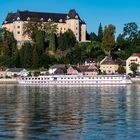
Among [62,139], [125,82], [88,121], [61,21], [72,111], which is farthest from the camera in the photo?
[61,21]

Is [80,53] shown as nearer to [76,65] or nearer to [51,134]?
[76,65]

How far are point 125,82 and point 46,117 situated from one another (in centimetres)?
5175

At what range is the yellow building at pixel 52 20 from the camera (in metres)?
118

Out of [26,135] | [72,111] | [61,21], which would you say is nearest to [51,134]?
[26,135]

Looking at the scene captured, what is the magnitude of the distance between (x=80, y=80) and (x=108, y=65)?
24.0 meters

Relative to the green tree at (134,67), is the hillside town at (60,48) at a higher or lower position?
higher

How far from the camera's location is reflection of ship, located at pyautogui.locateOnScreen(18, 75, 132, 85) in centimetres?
7911

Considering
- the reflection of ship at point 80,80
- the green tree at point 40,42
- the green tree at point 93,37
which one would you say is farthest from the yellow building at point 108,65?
the reflection of ship at point 80,80

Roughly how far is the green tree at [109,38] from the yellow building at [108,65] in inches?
124

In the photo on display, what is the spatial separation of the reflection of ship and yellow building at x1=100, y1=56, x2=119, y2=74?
2156cm

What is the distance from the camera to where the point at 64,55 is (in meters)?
110

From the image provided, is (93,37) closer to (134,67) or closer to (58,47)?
(58,47)

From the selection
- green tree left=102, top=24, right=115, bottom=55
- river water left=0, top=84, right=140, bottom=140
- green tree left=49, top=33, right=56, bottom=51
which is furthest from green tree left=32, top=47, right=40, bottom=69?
river water left=0, top=84, right=140, bottom=140

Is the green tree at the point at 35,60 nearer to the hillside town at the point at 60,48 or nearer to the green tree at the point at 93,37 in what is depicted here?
the hillside town at the point at 60,48
